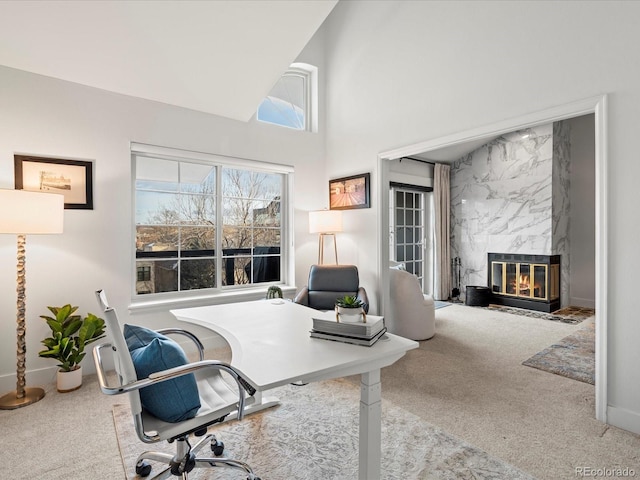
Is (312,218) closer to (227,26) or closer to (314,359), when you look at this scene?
(227,26)

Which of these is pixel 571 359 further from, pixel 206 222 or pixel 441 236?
pixel 206 222

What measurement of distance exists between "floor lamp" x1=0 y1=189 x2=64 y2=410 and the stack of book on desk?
2.12 meters

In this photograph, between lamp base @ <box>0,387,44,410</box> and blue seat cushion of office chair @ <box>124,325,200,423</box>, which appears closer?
blue seat cushion of office chair @ <box>124,325,200,423</box>

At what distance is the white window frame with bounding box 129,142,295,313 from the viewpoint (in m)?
3.28

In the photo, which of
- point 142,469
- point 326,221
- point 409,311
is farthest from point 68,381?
point 409,311

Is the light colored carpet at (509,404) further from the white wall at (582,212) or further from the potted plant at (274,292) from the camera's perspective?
the white wall at (582,212)

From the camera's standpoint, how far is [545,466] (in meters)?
1.74

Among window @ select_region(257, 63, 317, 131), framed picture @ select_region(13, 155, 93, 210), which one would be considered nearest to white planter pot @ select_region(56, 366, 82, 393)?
framed picture @ select_region(13, 155, 93, 210)

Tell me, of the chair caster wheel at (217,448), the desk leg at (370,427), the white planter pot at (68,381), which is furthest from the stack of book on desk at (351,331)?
the white planter pot at (68,381)

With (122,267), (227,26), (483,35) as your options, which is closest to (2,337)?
(122,267)

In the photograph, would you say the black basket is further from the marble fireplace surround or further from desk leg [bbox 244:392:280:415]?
desk leg [bbox 244:392:280:415]

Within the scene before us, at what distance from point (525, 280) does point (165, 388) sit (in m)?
5.75

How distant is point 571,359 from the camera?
321 cm

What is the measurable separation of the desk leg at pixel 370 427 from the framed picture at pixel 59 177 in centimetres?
283
